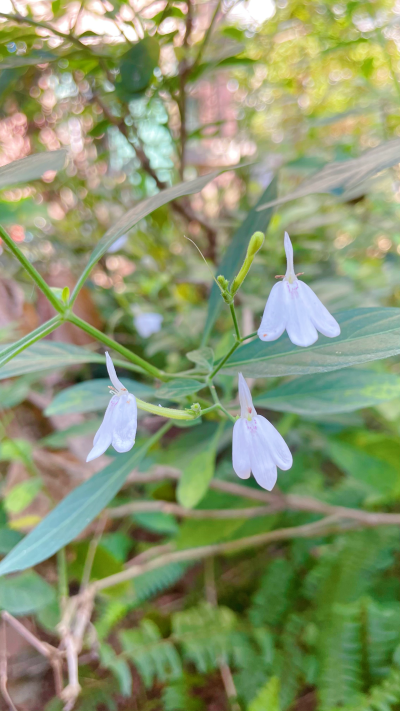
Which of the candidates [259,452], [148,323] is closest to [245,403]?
[259,452]

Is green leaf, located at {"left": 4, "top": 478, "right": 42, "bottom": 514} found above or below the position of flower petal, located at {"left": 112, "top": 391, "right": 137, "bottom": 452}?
below

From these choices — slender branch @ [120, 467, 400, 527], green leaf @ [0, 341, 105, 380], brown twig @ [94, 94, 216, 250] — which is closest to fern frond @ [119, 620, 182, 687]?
slender branch @ [120, 467, 400, 527]

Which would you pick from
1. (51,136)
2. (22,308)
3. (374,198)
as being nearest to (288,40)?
(374,198)

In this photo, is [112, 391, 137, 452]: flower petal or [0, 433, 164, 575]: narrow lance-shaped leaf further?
[0, 433, 164, 575]: narrow lance-shaped leaf

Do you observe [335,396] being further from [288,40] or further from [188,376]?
[288,40]

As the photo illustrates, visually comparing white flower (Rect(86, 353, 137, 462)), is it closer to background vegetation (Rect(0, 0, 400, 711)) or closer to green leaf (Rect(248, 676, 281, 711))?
background vegetation (Rect(0, 0, 400, 711))

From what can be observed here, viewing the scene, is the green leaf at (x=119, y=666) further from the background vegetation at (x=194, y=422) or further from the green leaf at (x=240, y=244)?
the green leaf at (x=240, y=244)

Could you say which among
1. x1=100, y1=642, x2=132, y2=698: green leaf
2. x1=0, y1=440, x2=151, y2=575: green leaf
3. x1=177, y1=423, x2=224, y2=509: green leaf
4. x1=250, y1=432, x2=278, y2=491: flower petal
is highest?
x1=250, y1=432, x2=278, y2=491: flower petal
